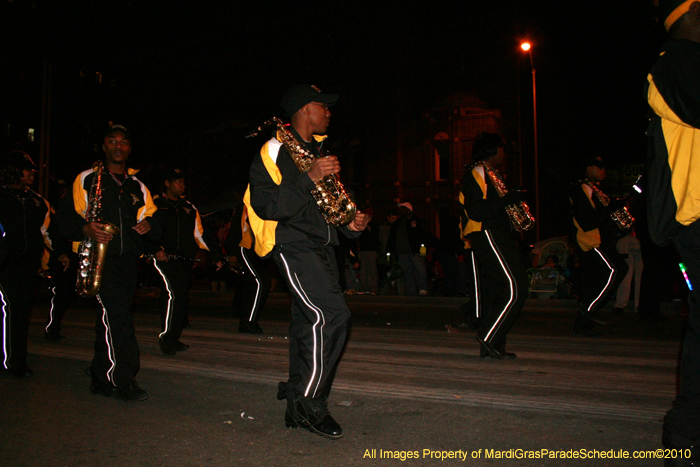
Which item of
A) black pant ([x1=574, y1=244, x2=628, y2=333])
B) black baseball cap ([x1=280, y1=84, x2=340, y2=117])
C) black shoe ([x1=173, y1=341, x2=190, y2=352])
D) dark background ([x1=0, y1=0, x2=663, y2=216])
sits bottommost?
black shoe ([x1=173, y1=341, x2=190, y2=352])

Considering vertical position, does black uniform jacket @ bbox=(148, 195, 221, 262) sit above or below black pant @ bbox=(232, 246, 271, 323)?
above

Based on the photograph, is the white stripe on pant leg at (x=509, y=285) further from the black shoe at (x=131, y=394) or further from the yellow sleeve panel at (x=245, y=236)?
the yellow sleeve panel at (x=245, y=236)

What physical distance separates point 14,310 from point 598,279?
6.54m

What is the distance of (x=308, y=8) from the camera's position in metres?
38.9

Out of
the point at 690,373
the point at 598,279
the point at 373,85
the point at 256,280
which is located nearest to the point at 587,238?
the point at 598,279

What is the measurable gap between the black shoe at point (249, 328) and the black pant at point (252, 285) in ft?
0.14

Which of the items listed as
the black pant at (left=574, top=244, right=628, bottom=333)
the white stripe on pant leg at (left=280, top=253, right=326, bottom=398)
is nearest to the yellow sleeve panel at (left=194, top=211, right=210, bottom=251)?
the white stripe on pant leg at (left=280, top=253, right=326, bottom=398)

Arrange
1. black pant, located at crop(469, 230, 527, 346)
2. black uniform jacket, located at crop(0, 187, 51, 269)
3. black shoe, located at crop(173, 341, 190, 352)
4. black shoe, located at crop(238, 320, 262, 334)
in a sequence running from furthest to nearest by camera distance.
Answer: black shoe, located at crop(238, 320, 262, 334) → black shoe, located at crop(173, 341, 190, 352) → black pant, located at crop(469, 230, 527, 346) → black uniform jacket, located at crop(0, 187, 51, 269)

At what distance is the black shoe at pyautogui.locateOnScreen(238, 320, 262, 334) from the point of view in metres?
8.38

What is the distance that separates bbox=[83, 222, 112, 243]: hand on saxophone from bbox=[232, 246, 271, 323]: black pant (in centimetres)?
379

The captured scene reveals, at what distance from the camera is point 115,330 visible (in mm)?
4695

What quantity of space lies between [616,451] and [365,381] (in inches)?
87.9

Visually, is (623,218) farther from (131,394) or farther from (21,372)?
(21,372)

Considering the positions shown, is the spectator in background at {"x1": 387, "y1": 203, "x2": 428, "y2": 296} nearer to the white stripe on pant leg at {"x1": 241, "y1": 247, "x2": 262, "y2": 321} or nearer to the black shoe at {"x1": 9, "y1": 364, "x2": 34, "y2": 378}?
the white stripe on pant leg at {"x1": 241, "y1": 247, "x2": 262, "y2": 321}
